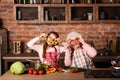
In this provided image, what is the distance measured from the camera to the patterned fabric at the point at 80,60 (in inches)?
141

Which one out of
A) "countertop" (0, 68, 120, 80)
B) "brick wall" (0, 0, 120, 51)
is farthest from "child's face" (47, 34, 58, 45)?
"brick wall" (0, 0, 120, 51)

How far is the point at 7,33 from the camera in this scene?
552 centimetres

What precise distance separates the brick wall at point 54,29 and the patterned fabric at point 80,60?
194 cm

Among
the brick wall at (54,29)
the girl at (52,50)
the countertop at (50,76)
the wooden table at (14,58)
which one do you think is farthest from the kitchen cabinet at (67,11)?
the countertop at (50,76)

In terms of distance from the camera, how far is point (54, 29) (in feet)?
18.1

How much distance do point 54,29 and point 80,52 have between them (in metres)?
2.01

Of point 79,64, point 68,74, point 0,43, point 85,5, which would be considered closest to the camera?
point 68,74

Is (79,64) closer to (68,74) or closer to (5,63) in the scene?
(68,74)

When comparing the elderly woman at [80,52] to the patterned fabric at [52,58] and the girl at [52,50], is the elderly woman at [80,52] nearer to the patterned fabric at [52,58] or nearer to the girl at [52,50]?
the girl at [52,50]

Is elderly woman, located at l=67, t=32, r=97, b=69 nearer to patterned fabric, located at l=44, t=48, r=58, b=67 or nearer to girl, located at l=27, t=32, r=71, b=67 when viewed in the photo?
girl, located at l=27, t=32, r=71, b=67

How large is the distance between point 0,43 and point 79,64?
1.87 m

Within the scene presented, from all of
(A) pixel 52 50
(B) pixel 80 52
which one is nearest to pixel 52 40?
(A) pixel 52 50

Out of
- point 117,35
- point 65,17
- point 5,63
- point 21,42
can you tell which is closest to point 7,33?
point 21,42

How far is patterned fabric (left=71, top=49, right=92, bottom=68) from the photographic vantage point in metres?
3.57
